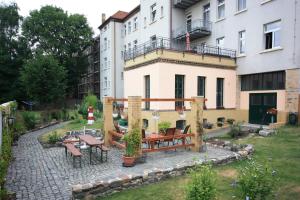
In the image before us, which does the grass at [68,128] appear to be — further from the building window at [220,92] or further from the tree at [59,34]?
the tree at [59,34]

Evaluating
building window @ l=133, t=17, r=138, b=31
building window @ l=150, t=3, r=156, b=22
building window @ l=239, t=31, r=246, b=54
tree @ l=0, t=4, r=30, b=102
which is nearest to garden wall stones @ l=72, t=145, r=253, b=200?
building window @ l=239, t=31, r=246, b=54

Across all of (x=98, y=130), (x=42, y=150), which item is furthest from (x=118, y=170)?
(x=98, y=130)

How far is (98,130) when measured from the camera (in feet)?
54.8

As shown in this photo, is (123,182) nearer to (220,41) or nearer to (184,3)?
(220,41)

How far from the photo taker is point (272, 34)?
17.3m

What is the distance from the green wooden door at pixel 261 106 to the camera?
56.6 ft

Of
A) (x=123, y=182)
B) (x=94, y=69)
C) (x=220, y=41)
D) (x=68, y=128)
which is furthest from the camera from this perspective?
(x=94, y=69)

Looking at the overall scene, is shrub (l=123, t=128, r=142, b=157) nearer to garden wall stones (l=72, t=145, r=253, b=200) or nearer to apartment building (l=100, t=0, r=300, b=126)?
garden wall stones (l=72, t=145, r=253, b=200)

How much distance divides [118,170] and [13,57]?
39.9 metres

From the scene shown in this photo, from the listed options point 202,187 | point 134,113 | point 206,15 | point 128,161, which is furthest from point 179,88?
point 202,187

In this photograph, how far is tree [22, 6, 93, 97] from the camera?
39688 mm

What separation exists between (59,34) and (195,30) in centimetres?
2719

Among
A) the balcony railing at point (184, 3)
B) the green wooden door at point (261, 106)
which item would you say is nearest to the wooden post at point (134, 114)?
the green wooden door at point (261, 106)

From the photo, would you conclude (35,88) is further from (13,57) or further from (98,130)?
(13,57)
